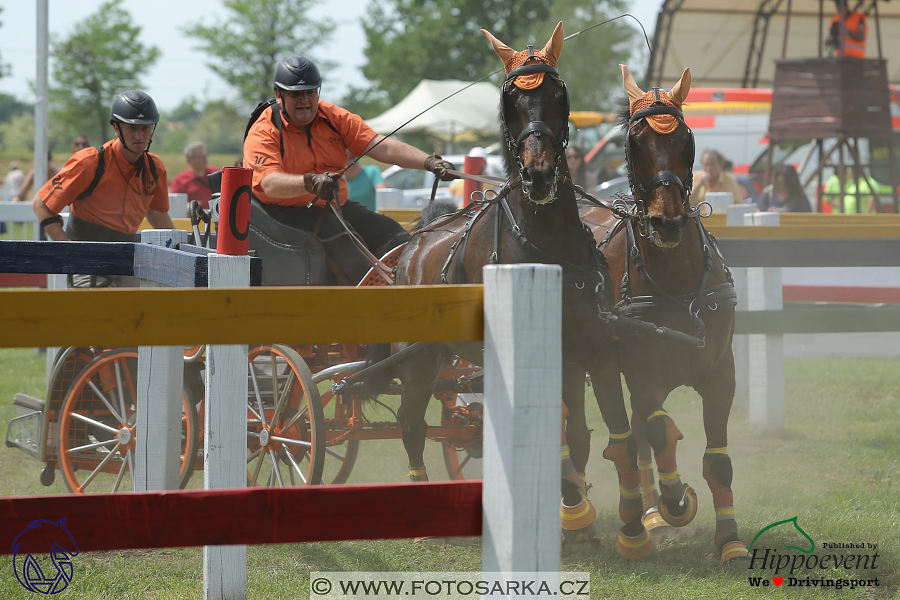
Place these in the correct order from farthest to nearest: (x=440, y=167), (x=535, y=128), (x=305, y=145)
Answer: (x=305, y=145), (x=440, y=167), (x=535, y=128)

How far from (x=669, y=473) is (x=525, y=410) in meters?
2.49

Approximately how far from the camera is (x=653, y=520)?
4426 mm

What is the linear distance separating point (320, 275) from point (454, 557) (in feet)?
6.00

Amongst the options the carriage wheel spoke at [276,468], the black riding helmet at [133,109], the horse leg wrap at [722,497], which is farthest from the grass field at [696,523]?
the black riding helmet at [133,109]

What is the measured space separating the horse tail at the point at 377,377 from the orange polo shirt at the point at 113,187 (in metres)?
2.21

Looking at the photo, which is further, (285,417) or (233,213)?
(285,417)

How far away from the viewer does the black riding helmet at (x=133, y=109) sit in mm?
5715

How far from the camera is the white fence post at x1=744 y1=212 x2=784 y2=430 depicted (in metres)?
6.74

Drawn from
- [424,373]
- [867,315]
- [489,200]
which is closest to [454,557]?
[424,373]

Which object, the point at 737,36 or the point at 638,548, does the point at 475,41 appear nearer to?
the point at 737,36

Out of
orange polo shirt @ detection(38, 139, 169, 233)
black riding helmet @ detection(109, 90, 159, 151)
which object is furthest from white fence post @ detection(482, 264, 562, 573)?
orange polo shirt @ detection(38, 139, 169, 233)

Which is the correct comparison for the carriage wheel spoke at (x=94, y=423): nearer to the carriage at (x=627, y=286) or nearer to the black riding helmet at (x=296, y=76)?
the carriage at (x=627, y=286)

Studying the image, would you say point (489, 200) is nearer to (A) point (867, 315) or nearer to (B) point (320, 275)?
(B) point (320, 275)

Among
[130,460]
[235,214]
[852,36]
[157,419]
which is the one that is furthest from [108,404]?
[852,36]
